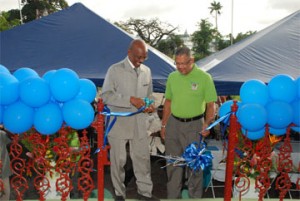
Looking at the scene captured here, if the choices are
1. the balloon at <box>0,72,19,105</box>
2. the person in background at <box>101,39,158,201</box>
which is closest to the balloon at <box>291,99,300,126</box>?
the person in background at <box>101,39,158,201</box>

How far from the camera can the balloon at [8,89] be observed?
259 centimetres

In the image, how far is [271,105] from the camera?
275 centimetres

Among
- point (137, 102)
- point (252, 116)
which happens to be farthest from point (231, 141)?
point (137, 102)

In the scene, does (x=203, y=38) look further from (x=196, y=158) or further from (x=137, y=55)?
(x=196, y=158)

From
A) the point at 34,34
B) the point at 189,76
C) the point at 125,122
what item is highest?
the point at 34,34

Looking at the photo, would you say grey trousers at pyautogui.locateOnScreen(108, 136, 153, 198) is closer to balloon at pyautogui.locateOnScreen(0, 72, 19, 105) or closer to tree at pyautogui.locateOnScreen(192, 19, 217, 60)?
balloon at pyautogui.locateOnScreen(0, 72, 19, 105)

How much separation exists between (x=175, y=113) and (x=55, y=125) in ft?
4.31

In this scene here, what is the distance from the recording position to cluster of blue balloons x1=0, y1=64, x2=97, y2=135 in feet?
8.49

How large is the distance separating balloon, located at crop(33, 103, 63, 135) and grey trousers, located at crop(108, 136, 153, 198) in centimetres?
73

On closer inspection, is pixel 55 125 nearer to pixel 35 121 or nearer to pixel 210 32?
pixel 35 121

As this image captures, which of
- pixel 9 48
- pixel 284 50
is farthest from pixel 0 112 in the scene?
pixel 284 50

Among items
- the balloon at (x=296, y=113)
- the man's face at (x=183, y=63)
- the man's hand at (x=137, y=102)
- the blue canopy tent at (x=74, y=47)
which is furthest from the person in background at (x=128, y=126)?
the blue canopy tent at (x=74, y=47)

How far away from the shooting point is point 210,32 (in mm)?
42625

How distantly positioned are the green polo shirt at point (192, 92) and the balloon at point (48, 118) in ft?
4.12
